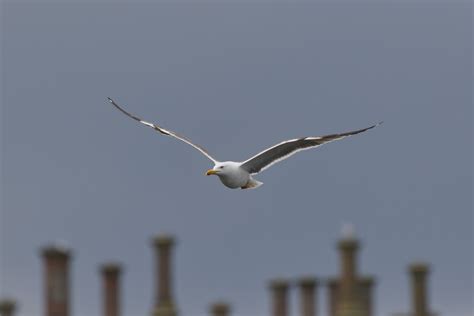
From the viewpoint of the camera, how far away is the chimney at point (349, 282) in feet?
212

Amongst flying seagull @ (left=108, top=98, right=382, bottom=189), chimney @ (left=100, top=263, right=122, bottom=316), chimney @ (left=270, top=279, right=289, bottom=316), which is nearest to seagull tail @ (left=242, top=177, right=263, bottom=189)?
flying seagull @ (left=108, top=98, right=382, bottom=189)

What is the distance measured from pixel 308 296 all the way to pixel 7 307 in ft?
60.5

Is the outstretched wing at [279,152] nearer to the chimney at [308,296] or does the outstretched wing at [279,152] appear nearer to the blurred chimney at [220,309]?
the blurred chimney at [220,309]

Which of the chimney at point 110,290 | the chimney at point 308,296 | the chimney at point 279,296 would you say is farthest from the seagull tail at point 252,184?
the chimney at point 279,296

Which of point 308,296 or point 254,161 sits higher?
point 308,296

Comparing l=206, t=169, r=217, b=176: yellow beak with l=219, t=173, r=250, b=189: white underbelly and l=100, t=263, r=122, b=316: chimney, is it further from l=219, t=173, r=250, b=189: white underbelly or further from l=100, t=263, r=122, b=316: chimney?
l=100, t=263, r=122, b=316: chimney

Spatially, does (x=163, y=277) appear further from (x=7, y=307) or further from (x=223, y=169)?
(x=223, y=169)

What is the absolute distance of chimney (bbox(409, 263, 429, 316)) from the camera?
66.2 meters

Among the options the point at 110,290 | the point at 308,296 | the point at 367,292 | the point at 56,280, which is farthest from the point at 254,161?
the point at 308,296

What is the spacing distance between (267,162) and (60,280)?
4081cm

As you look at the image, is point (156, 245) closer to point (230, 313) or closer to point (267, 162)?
point (230, 313)

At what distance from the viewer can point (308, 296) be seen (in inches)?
3027

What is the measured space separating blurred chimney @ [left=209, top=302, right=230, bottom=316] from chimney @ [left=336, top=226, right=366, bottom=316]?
4.48 meters

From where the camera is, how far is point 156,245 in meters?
67.9
